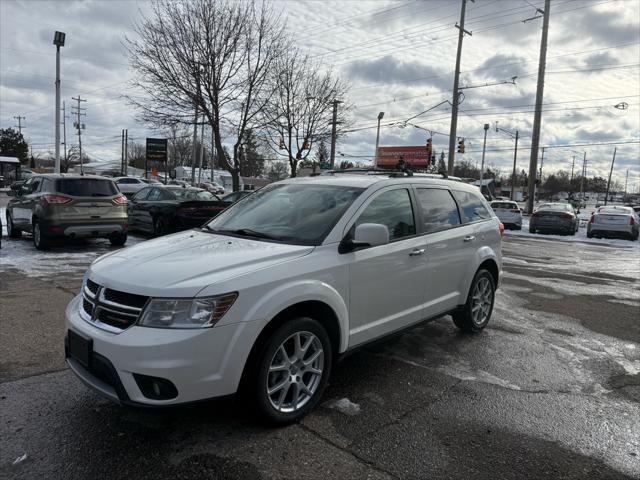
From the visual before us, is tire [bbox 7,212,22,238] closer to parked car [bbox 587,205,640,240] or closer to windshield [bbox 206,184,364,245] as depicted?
windshield [bbox 206,184,364,245]

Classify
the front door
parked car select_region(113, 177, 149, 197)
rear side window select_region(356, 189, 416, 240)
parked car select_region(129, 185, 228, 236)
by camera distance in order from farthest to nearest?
parked car select_region(113, 177, 149, 197) → parked car select_region(129, 185, 228, 236) → rear side window select_region(356, 189, 416, 240) → the front door

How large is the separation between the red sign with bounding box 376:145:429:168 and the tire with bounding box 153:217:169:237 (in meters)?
28.9

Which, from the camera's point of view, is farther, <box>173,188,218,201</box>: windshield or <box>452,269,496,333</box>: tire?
<box>173,188,218,201</box>: windshield

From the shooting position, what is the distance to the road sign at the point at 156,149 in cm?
3184

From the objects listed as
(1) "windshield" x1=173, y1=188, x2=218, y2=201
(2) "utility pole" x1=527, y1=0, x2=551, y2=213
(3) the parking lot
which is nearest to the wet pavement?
(3) the parking lot

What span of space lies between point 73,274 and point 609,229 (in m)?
20.6

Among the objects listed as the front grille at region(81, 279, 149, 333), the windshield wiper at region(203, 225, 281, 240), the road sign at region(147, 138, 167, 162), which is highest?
the road sign at region(147, 138, 167, 162)

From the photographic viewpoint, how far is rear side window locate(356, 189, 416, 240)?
3961 mm

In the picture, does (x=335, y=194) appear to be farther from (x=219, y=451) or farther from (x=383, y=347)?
(x=219, y=451)

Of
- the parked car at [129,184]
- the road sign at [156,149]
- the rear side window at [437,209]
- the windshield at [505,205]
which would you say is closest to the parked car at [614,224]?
the windshield at [505,205]

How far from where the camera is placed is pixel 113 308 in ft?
9.64

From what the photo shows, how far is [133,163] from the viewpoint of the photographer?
117438mm

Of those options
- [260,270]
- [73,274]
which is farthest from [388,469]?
[73,274]

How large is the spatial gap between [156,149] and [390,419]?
31851 mm
